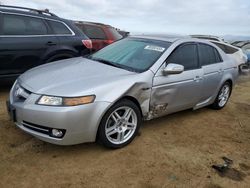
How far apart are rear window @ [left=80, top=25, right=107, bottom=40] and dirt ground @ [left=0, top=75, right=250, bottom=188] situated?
4.74 meters

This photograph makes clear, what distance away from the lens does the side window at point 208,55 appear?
18.0 ft

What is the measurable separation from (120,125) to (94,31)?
579 cm

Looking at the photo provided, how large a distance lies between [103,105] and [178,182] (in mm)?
1227

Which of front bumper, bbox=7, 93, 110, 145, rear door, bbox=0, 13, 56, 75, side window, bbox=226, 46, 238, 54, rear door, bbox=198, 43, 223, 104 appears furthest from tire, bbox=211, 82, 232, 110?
side window, bbox=226, 46, 238, 54

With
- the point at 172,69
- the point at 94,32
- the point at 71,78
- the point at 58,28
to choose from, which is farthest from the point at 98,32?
the point at 71,78

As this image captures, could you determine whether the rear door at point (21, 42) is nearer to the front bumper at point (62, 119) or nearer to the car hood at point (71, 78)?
the car hood at point (71, 78)

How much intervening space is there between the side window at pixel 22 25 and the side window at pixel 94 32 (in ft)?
9.57

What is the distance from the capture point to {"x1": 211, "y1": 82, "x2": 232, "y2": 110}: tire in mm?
6161

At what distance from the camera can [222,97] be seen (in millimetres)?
6332

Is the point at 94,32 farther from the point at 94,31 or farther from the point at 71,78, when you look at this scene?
the point at 71,78

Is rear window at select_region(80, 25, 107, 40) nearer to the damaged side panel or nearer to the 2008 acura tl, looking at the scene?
the 2008 acura tl

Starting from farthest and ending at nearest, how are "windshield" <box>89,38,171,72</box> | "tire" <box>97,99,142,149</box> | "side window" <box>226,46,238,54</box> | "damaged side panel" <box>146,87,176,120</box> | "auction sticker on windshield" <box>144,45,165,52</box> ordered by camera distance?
"side window" <box>226,46,238,54</box> < "auction sticker on windshield" <box>144,45,165,52</box> < "windshield" <box>89,38,171,72</box> < "damaged side panel" <box>146,87,176,120</box> < "tire" <box>97,99,142,149</box>

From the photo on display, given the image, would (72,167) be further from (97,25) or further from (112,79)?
(97,25)

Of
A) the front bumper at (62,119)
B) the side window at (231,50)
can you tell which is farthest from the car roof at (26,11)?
the side window at (231,50)
